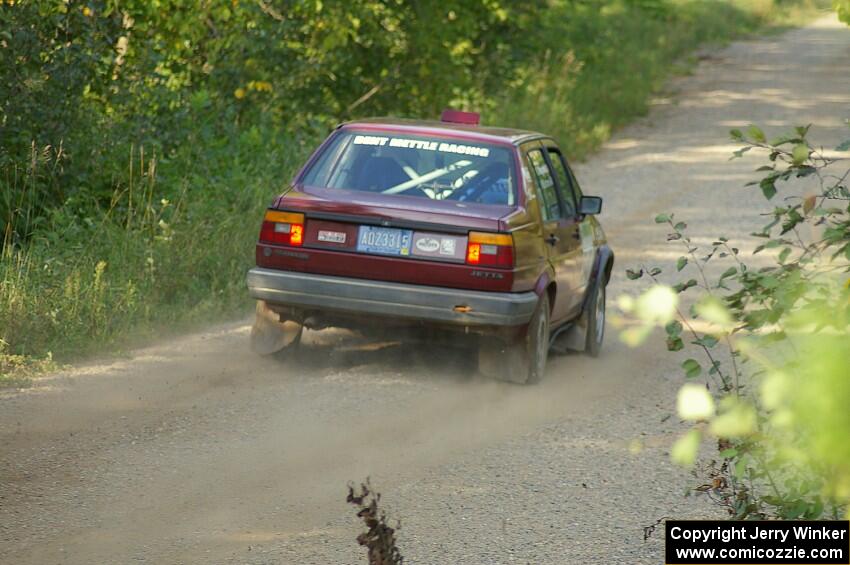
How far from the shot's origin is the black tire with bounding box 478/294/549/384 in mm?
8844

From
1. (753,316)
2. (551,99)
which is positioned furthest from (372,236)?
(551,99)

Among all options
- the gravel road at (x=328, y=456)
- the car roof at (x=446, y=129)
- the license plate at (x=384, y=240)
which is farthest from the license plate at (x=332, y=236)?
the car roof at (x=446, y=129)

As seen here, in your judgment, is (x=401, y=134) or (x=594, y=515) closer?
(x=594, y=515)

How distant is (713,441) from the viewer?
8.00 metres

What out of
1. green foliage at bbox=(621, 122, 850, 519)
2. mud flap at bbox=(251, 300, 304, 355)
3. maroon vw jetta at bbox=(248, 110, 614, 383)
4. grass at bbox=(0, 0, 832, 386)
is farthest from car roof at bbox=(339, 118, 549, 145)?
green foliage at bbox=(621, 122, 850, 519)

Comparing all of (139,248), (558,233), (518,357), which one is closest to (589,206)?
(558,233)

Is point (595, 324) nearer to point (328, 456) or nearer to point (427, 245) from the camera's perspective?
point (427, 245)

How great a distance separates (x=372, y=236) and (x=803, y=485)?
4.97 metres

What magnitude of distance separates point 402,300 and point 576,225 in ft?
7.00

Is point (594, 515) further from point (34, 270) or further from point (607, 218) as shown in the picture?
point (607, 218)

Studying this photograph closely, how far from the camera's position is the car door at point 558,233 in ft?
30.5

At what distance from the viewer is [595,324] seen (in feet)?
34.7

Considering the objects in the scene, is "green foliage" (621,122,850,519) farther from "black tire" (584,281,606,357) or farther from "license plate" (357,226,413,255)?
"black tire" (584,281,606,357)

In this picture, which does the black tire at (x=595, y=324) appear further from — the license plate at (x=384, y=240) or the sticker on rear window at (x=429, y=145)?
the license plate at (x=384, y=240)
